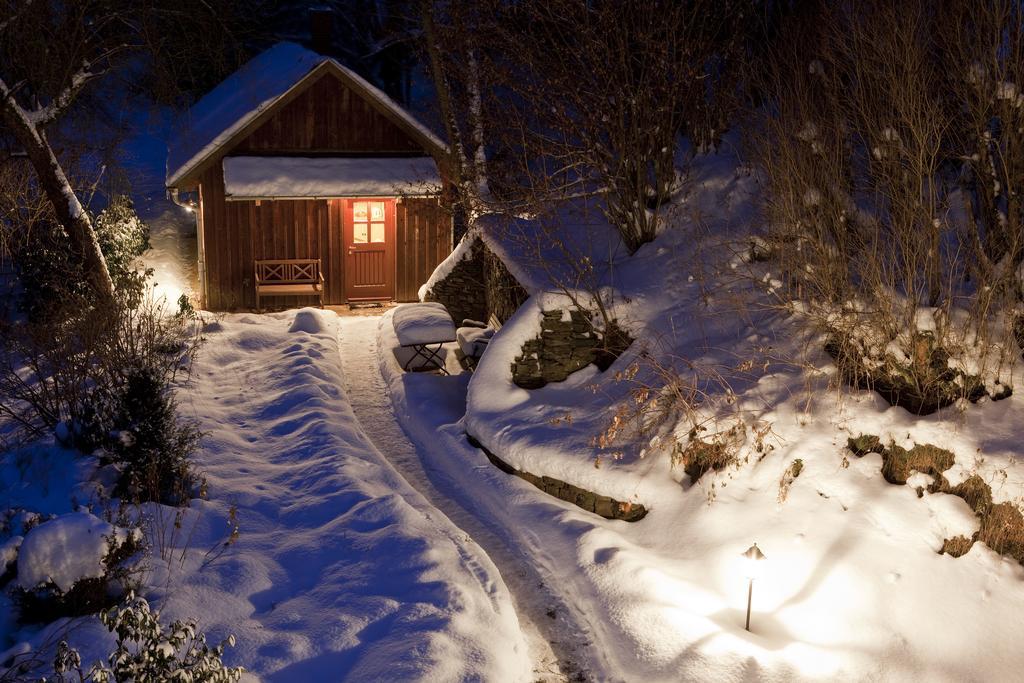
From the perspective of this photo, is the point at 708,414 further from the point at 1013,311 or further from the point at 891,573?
the point at 1013,311

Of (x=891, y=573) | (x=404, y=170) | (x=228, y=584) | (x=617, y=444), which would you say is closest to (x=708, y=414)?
(x=617, y=444)

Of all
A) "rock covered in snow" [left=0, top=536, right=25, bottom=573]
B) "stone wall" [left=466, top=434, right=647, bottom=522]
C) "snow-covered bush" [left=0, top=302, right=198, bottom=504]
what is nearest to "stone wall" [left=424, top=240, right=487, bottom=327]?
"snow-covered bush" [left=0, top=302, right=198, bottom=504]

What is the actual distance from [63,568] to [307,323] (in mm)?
9622

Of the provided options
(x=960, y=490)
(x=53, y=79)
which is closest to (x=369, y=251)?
(x=53, y=79)

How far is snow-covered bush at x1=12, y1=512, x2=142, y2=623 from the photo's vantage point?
6.48m

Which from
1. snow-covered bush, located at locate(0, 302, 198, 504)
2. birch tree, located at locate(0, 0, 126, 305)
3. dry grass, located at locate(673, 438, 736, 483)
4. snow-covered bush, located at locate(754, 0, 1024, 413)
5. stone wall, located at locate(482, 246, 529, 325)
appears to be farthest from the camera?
birch tree, located at locate(0, 0, 126, 305)

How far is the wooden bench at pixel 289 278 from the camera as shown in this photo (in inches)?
712

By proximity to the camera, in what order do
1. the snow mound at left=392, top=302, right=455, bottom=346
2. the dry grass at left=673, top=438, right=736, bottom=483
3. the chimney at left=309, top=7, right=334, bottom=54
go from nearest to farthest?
the dry grass at left=673, top=438, right=736, bottom=483
the snow mound at left=392, top=302, right=455, bottom=346
the chimney at left=309, top=7, right=334, bottom=54

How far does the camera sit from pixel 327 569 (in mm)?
7855

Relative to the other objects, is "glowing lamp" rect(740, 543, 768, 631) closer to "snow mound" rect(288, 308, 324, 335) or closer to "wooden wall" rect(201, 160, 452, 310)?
"snow mound" rect(288, 308, 324, 335)

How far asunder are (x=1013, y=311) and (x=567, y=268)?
6.17 metres

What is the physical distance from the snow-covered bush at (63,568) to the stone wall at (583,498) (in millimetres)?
4998

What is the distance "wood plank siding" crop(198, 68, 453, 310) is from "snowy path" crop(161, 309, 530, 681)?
6795mm

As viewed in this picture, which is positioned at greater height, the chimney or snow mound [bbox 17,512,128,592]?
the chimney
